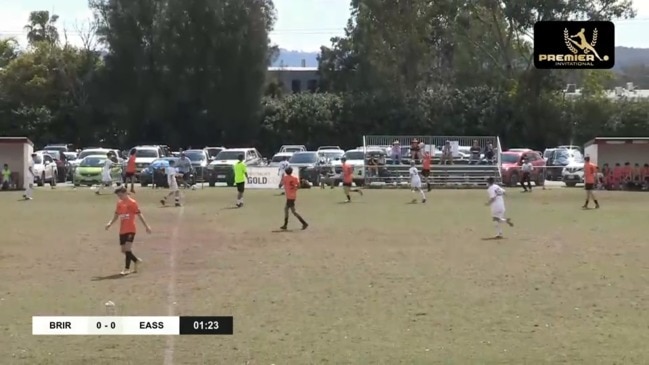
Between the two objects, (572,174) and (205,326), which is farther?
(572,174)

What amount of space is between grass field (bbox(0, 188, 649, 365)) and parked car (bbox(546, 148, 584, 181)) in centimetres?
2056

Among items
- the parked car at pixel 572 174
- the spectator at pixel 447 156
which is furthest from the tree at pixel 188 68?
the parked car at pixel 572 174

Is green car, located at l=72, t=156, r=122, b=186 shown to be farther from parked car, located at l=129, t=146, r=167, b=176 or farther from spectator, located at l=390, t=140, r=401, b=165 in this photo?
spectator, located at l=390, t=140, r=401, b=165

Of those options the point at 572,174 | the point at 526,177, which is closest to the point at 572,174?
the point at 572,174

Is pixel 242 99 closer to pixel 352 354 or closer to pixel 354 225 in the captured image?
pixel 354 225

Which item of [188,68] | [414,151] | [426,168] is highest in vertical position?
[188,68]

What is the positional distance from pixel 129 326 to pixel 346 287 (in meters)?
5.39

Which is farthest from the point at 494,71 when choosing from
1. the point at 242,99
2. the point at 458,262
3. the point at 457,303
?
the point at 457,303

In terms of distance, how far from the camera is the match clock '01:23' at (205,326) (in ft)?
41.9

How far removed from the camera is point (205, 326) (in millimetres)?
12867

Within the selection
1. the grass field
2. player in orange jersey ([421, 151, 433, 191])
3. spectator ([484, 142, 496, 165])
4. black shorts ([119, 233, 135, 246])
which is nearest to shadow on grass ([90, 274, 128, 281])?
the grass field

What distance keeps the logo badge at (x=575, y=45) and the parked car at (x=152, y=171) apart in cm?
3808

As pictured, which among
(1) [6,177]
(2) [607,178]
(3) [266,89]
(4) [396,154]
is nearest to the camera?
(1) [6,177]

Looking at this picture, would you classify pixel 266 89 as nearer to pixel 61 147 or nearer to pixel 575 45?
pixel 61 147
